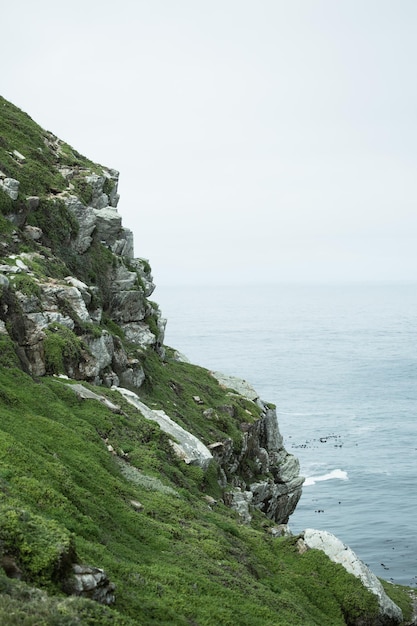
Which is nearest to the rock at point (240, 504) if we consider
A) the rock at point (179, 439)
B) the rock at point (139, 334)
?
the rock at point (179, 439)

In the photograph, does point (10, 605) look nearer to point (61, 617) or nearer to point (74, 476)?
point (61, 617)

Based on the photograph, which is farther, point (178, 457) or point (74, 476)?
point (178, 457)

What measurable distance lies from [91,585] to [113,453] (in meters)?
15.1

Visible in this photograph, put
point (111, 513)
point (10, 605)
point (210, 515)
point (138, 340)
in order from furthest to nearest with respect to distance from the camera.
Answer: point (138, 340)
point (210, 515)
point (111, 513)
point (10, 605)

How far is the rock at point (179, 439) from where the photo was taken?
37.9 m

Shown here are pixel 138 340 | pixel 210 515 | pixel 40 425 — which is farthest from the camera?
pixel 138 340

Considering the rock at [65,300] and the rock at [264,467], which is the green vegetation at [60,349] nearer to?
the rock at [65,300]

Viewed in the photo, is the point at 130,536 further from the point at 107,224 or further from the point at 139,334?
the point at 107,224

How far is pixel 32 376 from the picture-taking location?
3331 cm

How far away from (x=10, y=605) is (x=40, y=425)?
50.7 feet

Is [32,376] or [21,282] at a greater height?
[21,282]

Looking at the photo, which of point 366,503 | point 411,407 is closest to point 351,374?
point 411,407

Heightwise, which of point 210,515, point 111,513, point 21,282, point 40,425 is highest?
point 21,282

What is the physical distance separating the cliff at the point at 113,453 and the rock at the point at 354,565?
17.2 inches
